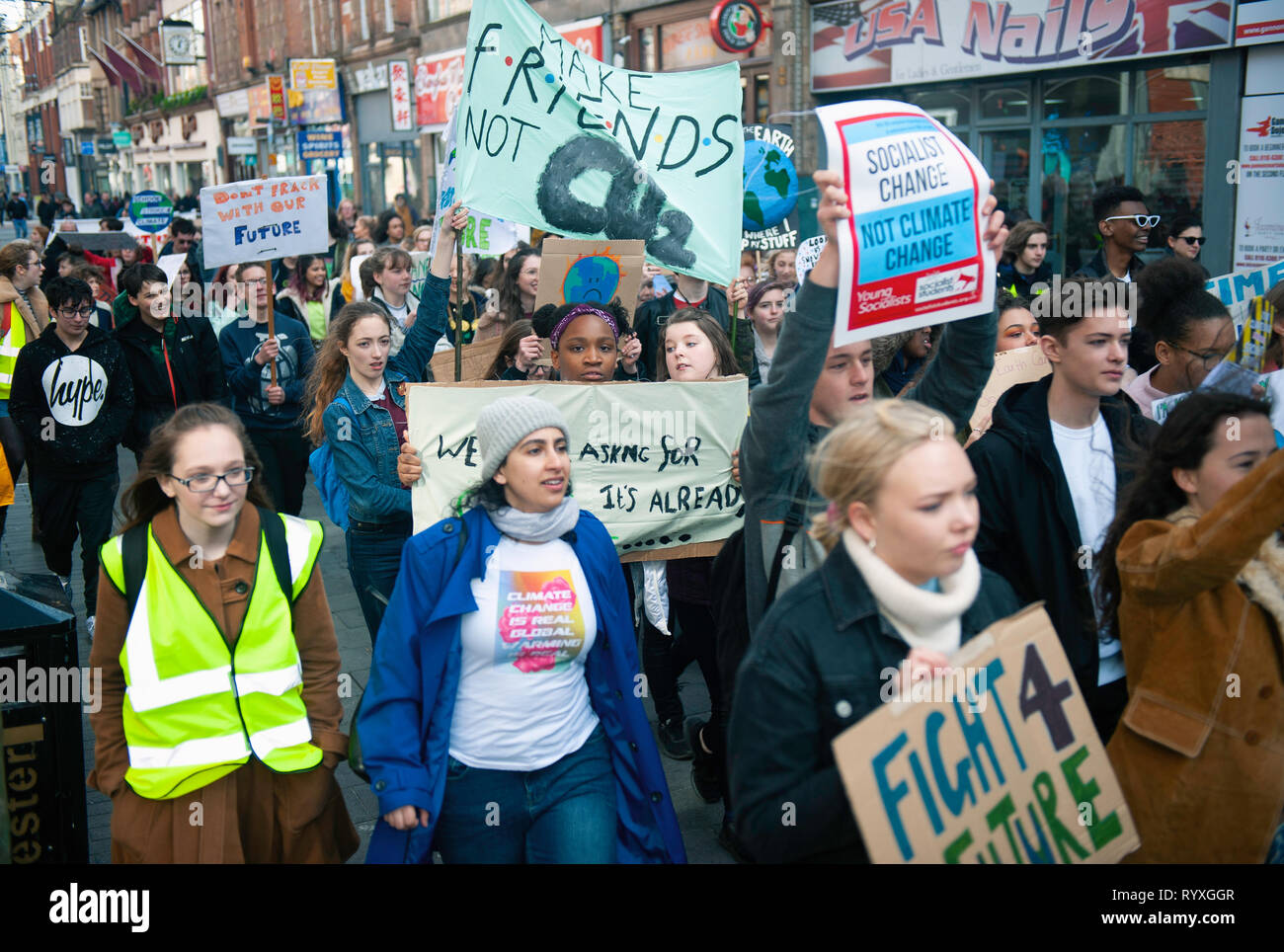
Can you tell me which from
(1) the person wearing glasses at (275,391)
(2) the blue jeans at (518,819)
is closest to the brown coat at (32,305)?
(1) the person wearing glasses at (275,391)

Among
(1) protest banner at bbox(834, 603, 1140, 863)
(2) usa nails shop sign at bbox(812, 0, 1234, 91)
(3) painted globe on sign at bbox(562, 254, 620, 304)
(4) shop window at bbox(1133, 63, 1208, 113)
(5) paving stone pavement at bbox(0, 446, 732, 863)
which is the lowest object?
(5) paving stone pavement at bbox(0, 446, 732, 863)

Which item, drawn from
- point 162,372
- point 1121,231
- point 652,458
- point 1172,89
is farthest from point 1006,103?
point 652,458

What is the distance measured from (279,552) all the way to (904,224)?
188 cm

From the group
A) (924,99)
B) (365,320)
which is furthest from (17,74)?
(365,320)

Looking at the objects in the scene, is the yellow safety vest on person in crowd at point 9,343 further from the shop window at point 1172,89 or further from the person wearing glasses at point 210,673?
the shop window at point 1172,89

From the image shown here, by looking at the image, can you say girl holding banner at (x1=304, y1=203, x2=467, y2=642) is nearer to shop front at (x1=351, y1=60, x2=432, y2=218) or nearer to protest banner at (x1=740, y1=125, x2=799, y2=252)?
protest banner at (x1=740, y1=125, x2=799, y2=252)

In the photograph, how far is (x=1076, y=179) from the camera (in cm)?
1372

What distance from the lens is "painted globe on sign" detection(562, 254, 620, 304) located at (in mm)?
6078

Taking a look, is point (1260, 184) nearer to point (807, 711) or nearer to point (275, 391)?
point (275, 391)

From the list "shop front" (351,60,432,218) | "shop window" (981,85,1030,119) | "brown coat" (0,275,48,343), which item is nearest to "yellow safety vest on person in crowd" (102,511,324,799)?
"brown coat" (0,275,48,343)

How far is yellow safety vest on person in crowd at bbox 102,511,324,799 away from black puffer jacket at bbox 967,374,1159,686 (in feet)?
6.40

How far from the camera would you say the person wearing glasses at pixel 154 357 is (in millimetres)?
7215

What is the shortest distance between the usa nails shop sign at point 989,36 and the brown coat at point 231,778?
38.2 ft

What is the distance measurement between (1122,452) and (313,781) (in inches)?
98.7
